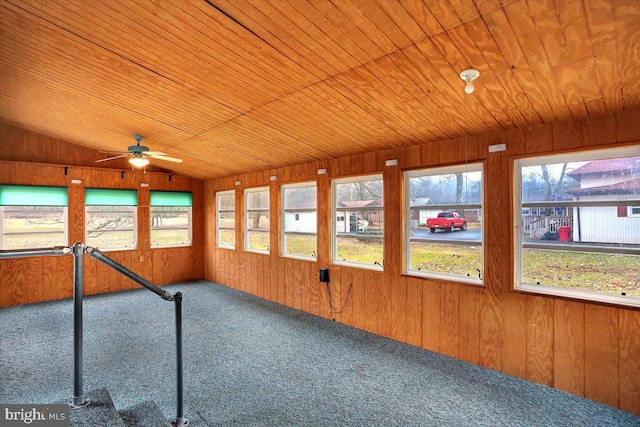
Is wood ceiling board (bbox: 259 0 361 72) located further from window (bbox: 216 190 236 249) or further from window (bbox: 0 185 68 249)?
window (bbox: 0 185 68 249)

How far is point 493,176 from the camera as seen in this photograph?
3.16 meters

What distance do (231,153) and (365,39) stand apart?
11.6 ft

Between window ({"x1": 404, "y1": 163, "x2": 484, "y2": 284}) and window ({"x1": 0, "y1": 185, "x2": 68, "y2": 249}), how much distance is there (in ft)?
20.8

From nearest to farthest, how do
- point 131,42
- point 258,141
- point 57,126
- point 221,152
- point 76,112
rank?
point 131,42 < point 76,112 < point 258,141 < point 57,126 < point 221,152

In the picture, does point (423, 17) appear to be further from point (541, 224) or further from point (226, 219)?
point (226, 219)

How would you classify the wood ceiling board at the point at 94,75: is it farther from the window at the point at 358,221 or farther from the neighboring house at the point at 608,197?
the neighboring house at the point at 608,197

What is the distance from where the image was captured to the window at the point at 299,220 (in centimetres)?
507

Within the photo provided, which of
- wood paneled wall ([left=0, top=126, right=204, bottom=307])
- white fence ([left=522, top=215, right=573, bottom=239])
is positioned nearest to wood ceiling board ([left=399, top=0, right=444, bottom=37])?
white fence ([left=522, top=215, right=573, bottom=239])

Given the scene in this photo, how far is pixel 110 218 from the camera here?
654 cm

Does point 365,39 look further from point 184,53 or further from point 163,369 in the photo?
point 163,369

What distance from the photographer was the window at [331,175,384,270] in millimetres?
4223

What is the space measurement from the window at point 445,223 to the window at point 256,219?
2941 millimetres

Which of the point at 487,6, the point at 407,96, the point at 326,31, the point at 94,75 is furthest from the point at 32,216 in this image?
the point at 487,6

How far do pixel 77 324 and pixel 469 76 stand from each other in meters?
3.09
